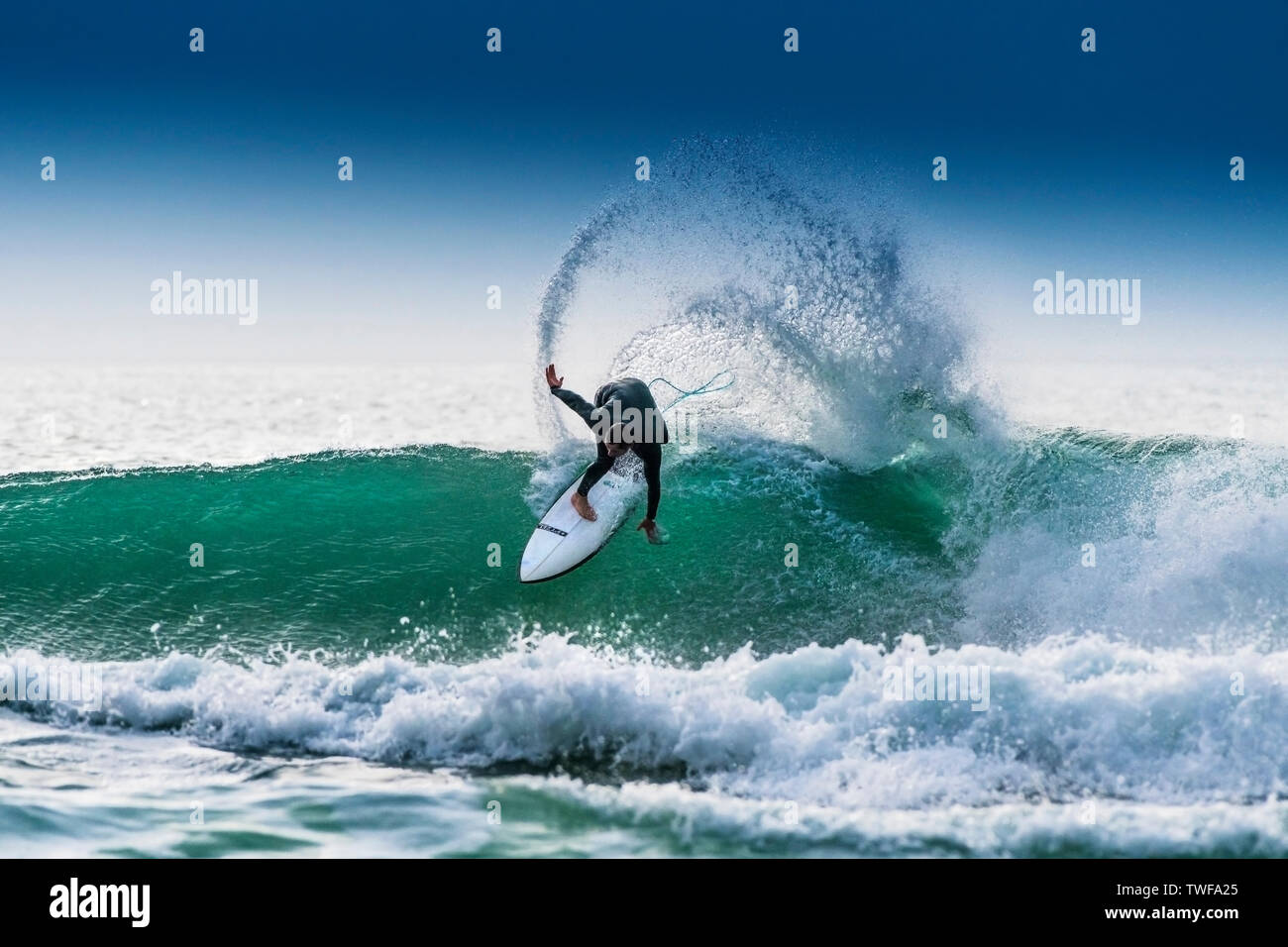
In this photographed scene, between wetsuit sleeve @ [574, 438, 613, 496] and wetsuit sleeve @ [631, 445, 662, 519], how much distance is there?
0.32 meters

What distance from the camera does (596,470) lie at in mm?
8539

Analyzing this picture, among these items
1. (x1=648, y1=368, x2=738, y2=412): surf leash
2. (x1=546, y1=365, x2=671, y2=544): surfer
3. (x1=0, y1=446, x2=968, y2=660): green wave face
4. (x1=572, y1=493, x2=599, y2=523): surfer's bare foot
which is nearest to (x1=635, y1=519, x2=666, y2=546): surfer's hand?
(x1=546, y1=365, x2=671, y2=544): surfer

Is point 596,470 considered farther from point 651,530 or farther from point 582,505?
point 651,530

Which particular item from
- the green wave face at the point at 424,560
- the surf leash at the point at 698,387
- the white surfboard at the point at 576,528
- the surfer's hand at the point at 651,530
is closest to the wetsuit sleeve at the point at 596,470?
the white surfboard at the point at 576,528

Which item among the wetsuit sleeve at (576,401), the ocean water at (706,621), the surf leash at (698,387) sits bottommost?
the ocean water at (706,621)

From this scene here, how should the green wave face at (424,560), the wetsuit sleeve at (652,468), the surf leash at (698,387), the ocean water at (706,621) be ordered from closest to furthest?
the ocean water at (706,621) → the green wave face at (424,560) → the wetsuit sleeve at (652,468) → the surf leash at (698,387)

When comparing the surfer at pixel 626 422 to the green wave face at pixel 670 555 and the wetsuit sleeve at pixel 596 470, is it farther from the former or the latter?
the green wave face at pixel 670 555

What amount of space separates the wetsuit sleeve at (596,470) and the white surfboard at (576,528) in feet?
0.91

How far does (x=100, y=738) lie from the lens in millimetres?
6332

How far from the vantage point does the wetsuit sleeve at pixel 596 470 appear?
838 centimetres

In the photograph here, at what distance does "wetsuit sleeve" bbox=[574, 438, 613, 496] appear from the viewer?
8.38 m

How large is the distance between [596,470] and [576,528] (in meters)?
0.58

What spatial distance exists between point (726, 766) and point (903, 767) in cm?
104

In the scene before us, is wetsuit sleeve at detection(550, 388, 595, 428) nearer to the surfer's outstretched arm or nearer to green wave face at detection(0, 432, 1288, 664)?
the surfer's outstretched arm
